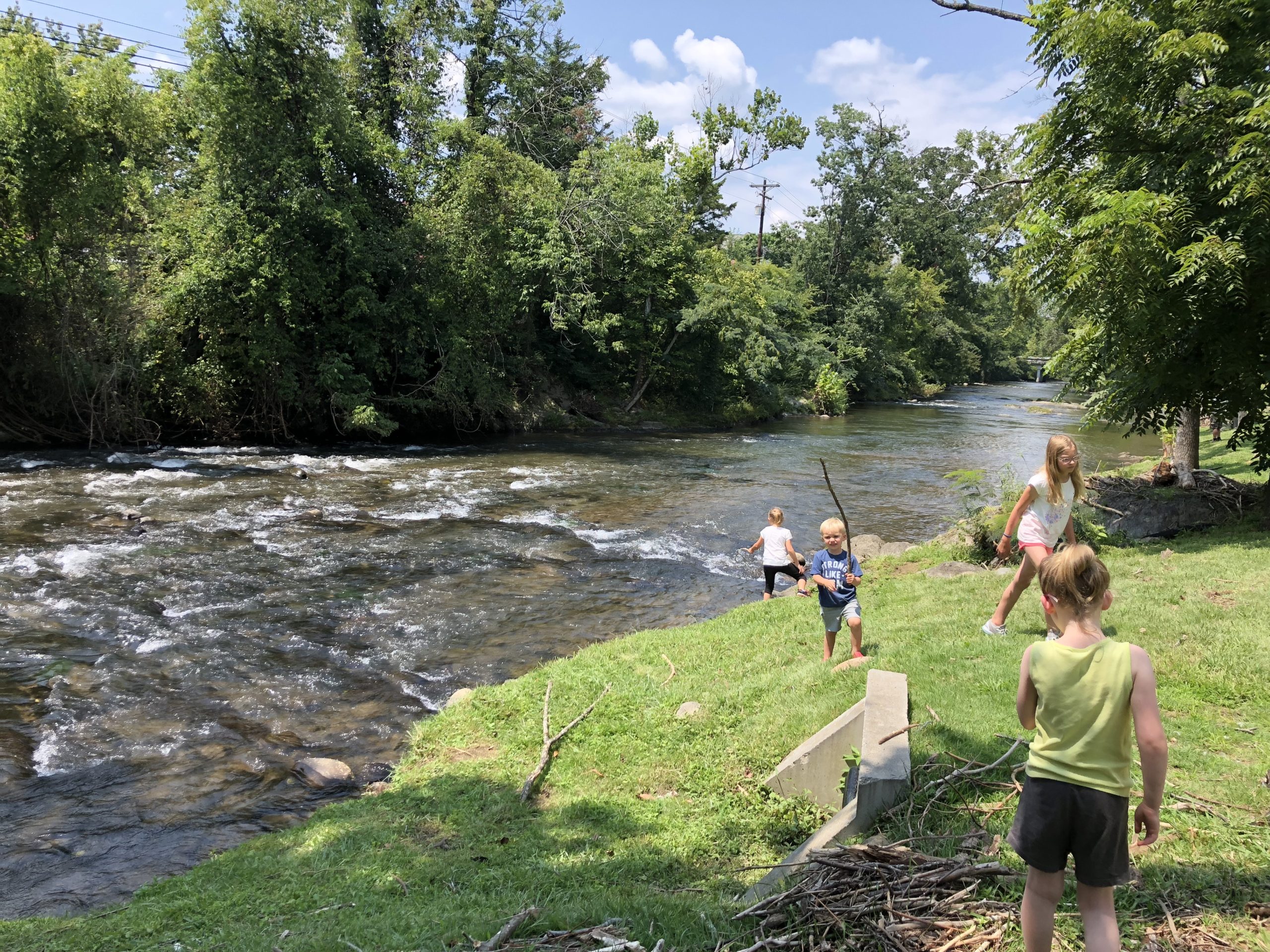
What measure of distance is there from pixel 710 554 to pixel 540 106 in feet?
94.4

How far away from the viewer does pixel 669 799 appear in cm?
561

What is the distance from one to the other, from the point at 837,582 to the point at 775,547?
384cm

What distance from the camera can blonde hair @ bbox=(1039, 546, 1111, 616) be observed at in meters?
3.05

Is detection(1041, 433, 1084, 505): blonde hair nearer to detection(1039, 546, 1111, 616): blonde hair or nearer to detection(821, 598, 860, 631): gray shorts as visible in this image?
detection(821, 598, 860, 631): gray shorts

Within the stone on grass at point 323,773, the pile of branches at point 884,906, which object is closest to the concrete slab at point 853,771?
the pile of branches at point 884,906

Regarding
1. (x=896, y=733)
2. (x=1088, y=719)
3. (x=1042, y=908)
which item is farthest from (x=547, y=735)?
(x=1088, y=719)

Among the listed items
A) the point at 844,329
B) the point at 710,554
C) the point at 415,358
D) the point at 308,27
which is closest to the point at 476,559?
the point at 710,554

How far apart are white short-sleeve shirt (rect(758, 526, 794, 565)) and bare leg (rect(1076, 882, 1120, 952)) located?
7.69 m

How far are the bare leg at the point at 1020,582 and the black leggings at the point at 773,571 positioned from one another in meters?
3.53

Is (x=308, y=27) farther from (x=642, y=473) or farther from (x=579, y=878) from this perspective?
(x=579, y=878)

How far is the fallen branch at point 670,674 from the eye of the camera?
7.61 metres

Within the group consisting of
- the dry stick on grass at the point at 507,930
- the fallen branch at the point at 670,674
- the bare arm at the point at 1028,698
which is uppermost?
the bare arm at the point at 1028,698

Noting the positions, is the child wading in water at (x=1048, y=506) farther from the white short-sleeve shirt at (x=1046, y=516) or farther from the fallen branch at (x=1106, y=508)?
the fallen branch at (x=1106, y=508)

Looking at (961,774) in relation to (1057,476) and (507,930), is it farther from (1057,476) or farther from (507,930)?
(1057,476)
